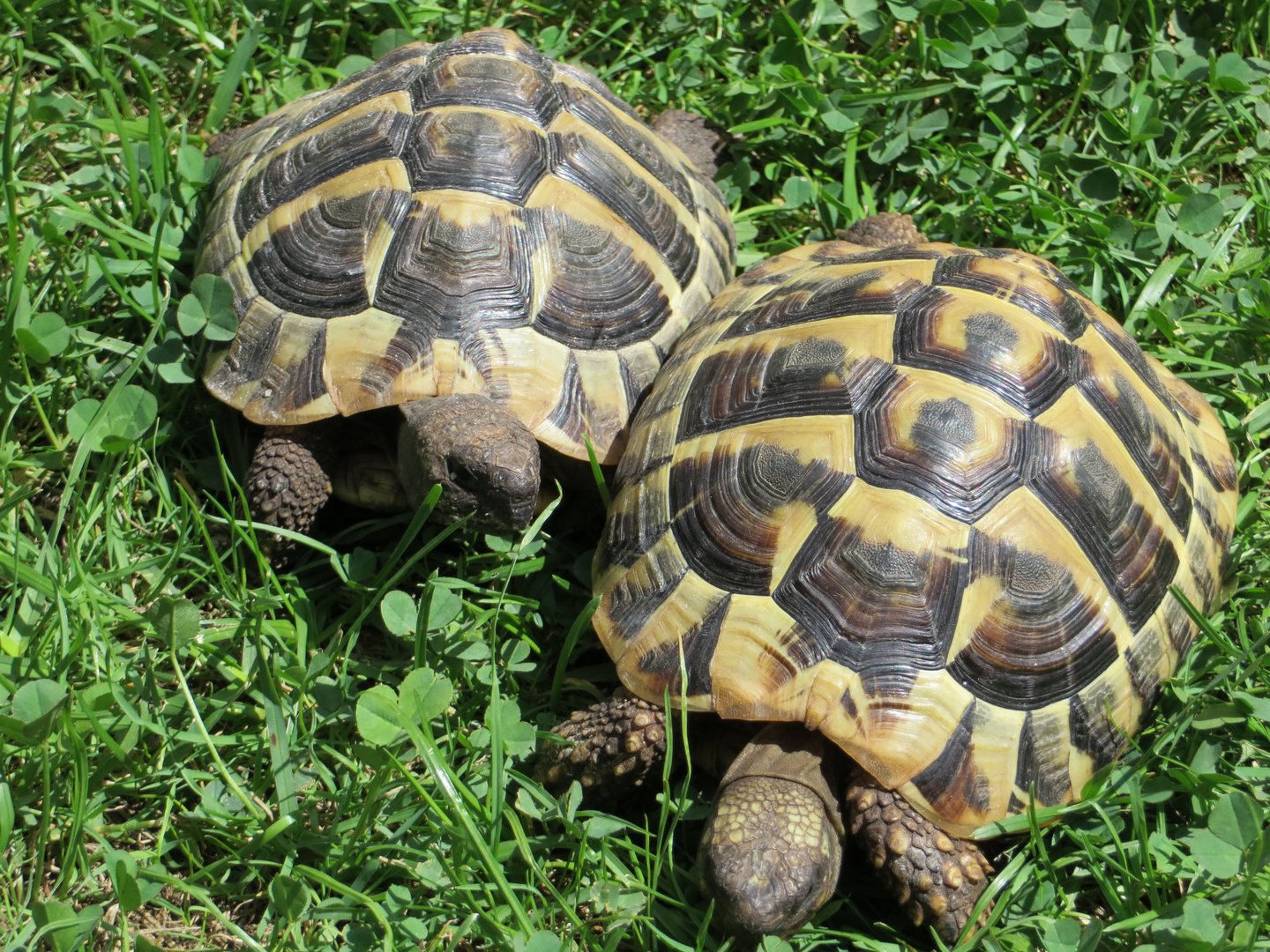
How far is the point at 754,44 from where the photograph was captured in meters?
4.00

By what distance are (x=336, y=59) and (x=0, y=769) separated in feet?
8.32

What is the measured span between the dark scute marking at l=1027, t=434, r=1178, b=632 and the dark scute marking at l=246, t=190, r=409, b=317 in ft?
5.50

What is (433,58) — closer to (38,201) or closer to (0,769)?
(38,201)

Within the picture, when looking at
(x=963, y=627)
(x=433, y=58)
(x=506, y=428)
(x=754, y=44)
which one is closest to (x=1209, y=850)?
(x=963, y=627)

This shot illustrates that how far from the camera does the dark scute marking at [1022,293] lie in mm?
2572

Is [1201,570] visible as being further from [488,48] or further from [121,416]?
[121,416]

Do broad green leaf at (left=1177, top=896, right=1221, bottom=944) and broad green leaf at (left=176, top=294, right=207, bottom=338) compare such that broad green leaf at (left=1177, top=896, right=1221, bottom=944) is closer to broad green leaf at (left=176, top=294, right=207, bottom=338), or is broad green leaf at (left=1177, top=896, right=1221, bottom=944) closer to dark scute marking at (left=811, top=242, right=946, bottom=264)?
dark scute marking at (left=811, top=242, right=946, bottom=264)

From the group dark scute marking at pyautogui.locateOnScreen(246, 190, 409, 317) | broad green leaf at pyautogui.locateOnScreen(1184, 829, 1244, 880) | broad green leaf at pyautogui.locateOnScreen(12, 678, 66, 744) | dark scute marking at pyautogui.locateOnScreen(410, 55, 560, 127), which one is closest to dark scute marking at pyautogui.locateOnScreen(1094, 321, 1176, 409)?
broad green leaf at pyautogui.locateOnScreen(1184, 829, 1244, 880)

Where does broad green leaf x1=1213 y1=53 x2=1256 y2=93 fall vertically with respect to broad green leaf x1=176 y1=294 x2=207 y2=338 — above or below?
above

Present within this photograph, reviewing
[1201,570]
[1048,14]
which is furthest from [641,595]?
[1048,14]

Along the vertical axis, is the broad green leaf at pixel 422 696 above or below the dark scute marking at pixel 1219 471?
below

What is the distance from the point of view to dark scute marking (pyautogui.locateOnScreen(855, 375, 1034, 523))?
226cm

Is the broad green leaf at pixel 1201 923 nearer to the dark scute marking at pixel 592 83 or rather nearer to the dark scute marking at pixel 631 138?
the dark scute marking at pixel 631 138

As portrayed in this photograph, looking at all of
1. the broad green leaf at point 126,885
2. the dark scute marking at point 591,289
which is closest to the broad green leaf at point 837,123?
the dark scute marking at point 591,289
